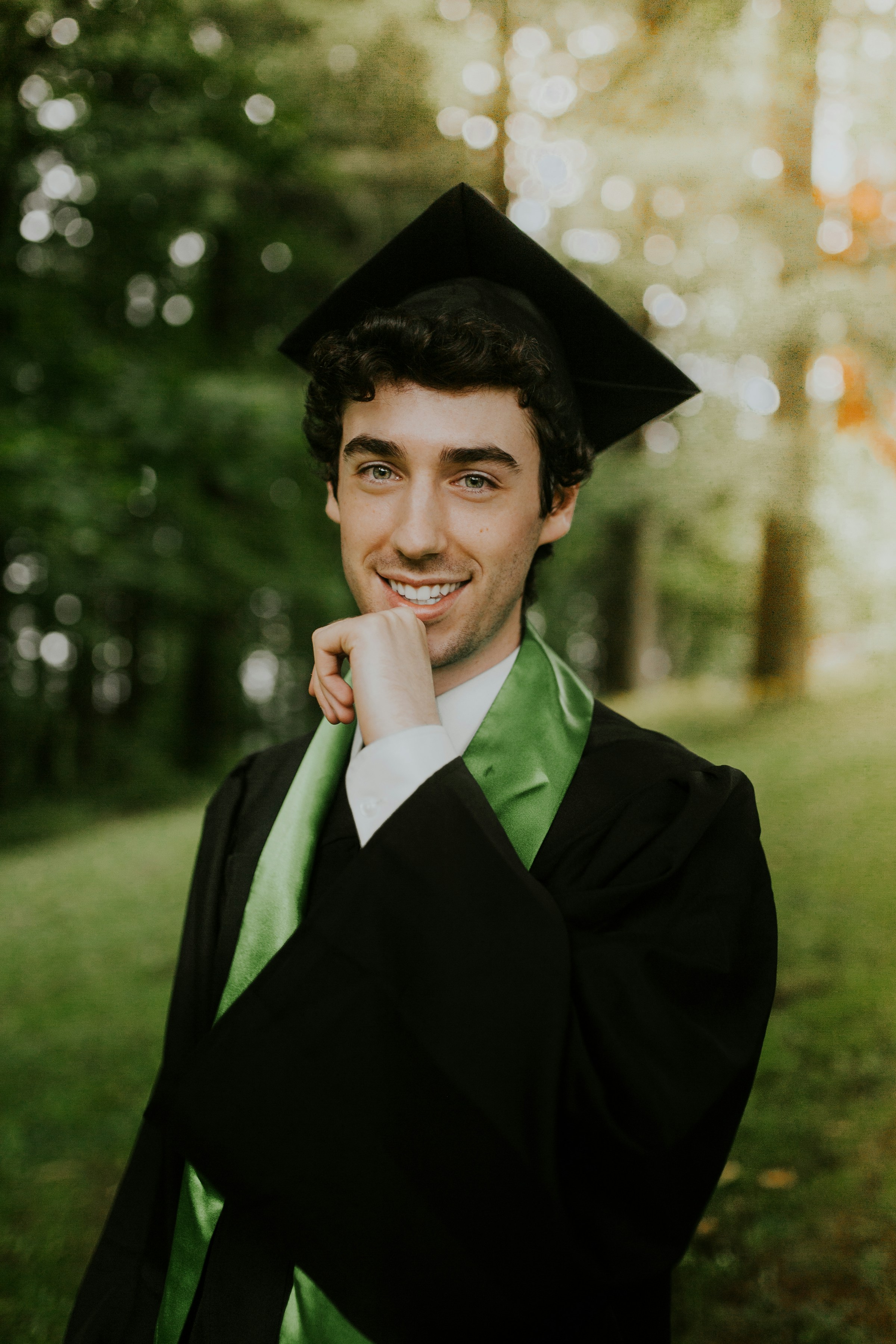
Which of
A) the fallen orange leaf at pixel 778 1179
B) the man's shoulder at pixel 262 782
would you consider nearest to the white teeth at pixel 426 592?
the man's shoulder at pixel 262 782

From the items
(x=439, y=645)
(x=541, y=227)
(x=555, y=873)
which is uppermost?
(x=541, y=227)

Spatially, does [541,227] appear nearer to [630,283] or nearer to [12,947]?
[630,283]

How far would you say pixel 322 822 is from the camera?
1.70 metres

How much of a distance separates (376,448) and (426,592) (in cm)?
27

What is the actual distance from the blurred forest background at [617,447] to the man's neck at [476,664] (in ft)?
5.53

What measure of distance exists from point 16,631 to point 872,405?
16022 millimetres

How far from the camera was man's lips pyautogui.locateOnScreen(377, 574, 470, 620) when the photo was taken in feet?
5.02

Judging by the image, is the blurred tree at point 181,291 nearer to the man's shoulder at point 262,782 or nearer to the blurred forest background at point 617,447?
the blurred forest background at point 617,447

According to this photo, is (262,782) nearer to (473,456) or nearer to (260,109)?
(473,456)

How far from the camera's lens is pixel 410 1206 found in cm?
116


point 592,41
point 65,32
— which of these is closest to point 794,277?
point 592,41

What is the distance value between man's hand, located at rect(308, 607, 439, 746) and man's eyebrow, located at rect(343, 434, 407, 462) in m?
0.28

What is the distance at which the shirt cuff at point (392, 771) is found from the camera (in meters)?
1.26

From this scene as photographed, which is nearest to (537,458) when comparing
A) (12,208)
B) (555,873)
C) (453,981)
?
(555,873)
